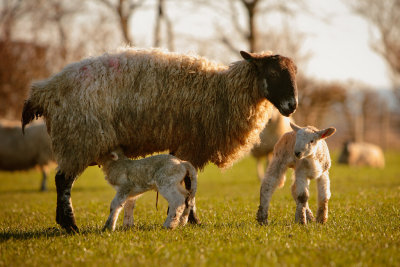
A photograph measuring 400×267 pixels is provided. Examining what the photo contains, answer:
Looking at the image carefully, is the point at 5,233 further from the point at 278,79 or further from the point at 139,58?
the point at 278,79

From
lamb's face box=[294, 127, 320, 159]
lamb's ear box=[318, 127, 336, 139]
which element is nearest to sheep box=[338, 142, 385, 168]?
lamb's ear box=[318, 127, 336, 139]

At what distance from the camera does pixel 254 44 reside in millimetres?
19672

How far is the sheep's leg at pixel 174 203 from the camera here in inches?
204

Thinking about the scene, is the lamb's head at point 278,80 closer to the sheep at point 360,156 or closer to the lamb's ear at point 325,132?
the lamb's ear at point 325,132

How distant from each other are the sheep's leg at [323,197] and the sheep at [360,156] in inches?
690

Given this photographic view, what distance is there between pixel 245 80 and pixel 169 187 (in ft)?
6.53

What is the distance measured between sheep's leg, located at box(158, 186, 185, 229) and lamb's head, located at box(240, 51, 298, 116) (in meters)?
1.81

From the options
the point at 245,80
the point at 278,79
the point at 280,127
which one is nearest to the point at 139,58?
the point at 245,80

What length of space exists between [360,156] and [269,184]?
711 inches

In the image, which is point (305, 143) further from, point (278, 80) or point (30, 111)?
point (30, 111)

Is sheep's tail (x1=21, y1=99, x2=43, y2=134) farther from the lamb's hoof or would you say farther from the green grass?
the lamb's hoof

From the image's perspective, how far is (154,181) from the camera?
528cm

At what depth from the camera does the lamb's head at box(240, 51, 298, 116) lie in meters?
→ 5.82

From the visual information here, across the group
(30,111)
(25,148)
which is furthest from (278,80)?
(25,148)
